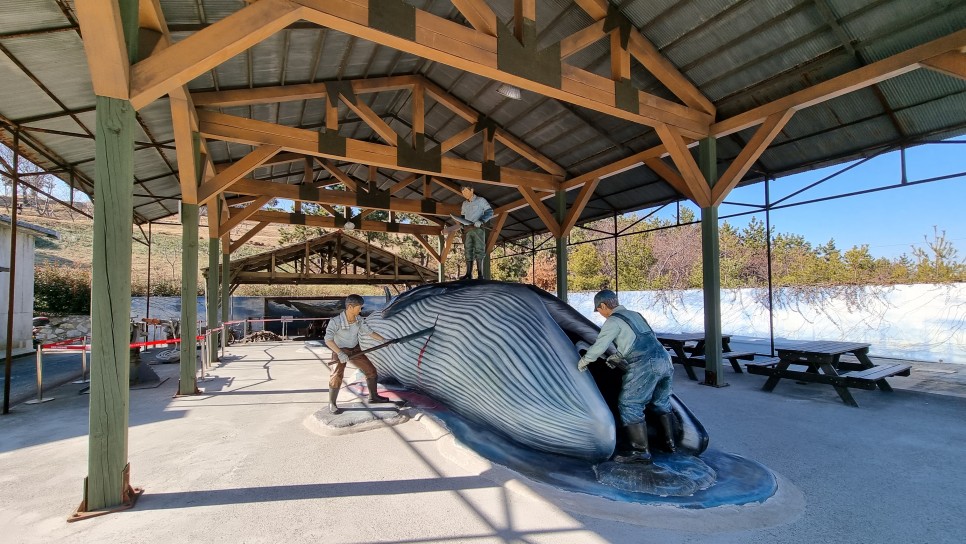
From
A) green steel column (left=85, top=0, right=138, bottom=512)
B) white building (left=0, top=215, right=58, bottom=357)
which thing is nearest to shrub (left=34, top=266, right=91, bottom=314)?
white building (left=0, top=215, right=58, bottom=357)

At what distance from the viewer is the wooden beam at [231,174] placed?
6.66 m

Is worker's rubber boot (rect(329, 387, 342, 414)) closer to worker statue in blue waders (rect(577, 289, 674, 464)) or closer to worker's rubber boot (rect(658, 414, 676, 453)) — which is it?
worker statue in blue waders (rect(577, 289, 674, 464))

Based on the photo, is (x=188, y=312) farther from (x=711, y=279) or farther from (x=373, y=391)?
(x=711, y=279)

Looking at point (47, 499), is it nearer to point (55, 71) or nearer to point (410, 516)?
point (410, 516)

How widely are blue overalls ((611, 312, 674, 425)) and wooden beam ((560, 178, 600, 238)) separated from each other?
6832mm

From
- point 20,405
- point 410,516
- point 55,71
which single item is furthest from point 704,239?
point 20,405

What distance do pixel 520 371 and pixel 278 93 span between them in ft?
21.4

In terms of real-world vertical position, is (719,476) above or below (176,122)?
below

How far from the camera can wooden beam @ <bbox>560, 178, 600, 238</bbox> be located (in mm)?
9852

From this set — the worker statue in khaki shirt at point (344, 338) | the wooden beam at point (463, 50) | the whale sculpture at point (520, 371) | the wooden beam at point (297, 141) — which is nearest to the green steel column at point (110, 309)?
the wooden beam at point (463, 50)

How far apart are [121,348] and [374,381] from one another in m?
2.86

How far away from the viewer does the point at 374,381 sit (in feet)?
18.1

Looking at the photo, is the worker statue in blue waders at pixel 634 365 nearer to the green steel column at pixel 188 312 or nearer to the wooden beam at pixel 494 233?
the green steel column at pixel 188 312

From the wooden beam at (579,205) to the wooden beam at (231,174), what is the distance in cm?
611
